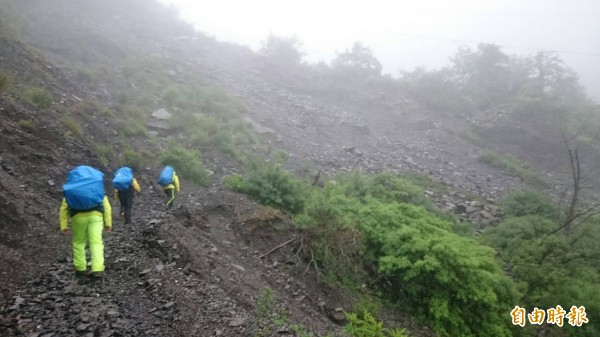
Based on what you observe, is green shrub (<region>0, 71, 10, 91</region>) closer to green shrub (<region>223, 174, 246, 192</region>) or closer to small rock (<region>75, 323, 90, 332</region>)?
green shrub (<region>223, 174, 246, 192</region>)

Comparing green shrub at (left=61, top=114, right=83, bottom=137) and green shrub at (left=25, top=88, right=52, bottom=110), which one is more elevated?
green shrub at (left=25, top=88, right=52, bottom=110)

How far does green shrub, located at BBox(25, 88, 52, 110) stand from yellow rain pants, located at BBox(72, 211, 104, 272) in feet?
23.7

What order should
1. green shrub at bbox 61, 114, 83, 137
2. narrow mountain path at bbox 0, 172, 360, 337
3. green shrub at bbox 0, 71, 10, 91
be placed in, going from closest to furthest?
1. narrow mountain path at bbox 0, 172, 360, 337
2. green shrub at bbox 0, 71, 10, 91
3. green shrub at bbox 61, 114, 83, 137

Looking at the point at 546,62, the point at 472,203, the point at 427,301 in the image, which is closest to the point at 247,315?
the point at 427,301

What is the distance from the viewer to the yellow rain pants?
486 centimetres

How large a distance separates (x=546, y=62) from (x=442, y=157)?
16.1 metres

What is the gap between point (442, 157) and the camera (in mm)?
19578

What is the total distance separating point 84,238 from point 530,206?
13921mm

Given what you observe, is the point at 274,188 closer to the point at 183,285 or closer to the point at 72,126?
the point at 183,285

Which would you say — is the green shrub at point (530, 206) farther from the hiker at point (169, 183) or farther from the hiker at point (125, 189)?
the hiker at point (125, 189)

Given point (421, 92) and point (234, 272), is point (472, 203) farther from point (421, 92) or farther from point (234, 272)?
point (421, 92)

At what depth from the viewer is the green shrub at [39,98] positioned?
33.7ft

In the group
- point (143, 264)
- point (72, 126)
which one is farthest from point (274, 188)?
point (72, 126)

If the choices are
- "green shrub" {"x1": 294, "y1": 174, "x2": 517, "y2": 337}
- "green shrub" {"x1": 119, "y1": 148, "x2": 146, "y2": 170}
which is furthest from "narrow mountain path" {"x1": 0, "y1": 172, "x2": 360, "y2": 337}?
"green shrub" {"x1": 119, "y1": 148, "x2": 146, "y2": 170}
